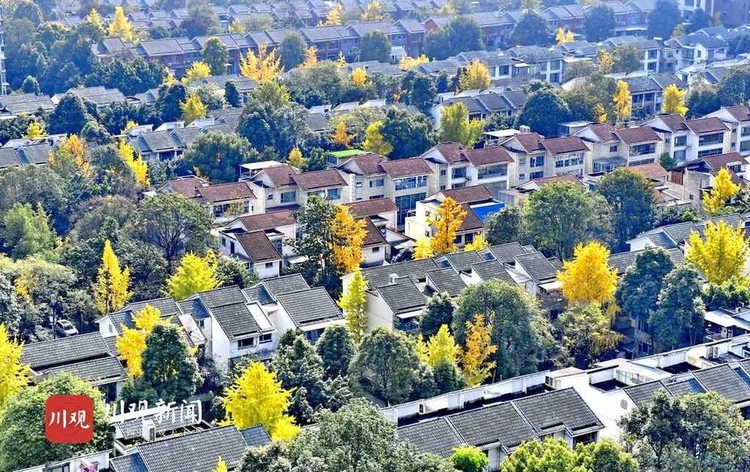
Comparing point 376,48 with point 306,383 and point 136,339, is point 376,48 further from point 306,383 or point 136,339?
point 306,383

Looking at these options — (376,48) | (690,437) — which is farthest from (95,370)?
(376,48)

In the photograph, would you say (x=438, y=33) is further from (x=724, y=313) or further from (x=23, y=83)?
(x=724, y=313)

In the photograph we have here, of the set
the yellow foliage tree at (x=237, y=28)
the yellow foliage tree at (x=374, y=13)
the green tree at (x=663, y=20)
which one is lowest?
the green tree at (x=663, y=20)

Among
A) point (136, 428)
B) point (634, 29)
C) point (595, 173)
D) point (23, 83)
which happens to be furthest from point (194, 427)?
point (634, 29)

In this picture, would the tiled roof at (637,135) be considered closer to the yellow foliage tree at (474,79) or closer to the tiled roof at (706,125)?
the tiled roof at (706,125)

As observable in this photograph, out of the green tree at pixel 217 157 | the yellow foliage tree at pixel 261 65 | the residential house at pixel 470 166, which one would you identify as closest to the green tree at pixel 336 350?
the residential house at pixel 470 166
